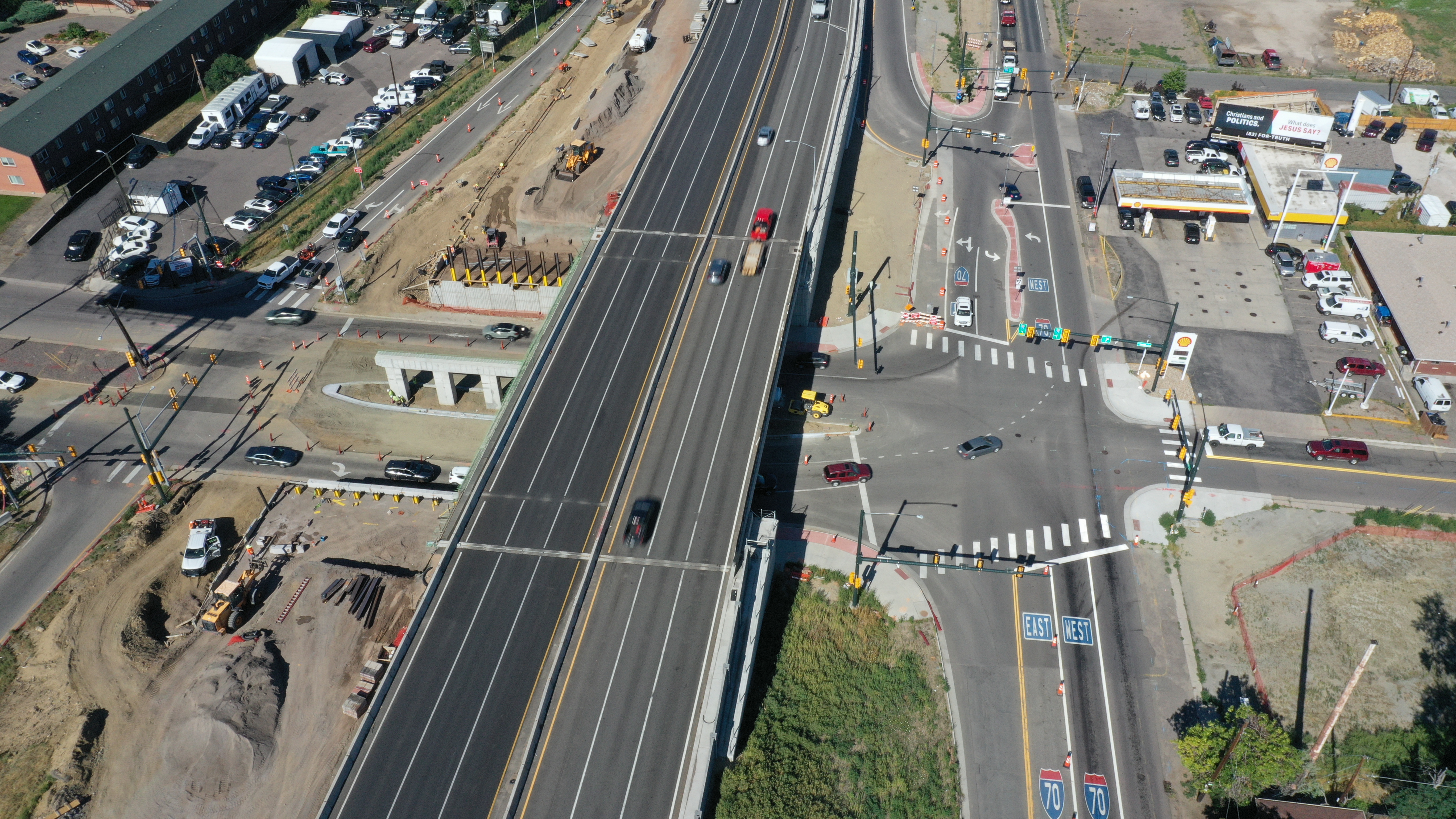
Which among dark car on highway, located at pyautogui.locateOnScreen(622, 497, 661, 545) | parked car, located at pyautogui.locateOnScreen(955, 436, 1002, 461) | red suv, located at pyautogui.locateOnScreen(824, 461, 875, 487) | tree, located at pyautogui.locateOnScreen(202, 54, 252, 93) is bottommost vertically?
dark car on highway, located at pyautogui.locateOnScreen(622, 497, 661, 545)

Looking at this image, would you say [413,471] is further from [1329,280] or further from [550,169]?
[1329,280]

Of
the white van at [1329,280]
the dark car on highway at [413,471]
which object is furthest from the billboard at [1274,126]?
the dark car on highway at [413,471]

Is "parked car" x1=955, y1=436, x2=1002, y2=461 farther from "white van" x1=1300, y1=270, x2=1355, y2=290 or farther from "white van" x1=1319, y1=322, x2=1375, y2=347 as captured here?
"white van" x1=1300, y1=270, x2=1355, y2=290

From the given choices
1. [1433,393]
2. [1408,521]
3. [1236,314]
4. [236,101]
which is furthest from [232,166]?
[1433,393]

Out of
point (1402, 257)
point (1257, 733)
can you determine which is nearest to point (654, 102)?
point (1402, 257)

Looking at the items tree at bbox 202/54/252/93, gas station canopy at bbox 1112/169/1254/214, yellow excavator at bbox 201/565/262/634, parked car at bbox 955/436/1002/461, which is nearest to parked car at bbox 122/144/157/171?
tree at bbox 202/54/252/93

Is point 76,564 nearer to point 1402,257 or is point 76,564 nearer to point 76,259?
point 76,259

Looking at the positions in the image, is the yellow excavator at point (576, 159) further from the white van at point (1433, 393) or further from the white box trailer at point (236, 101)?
the white van at point (1433, 393)
